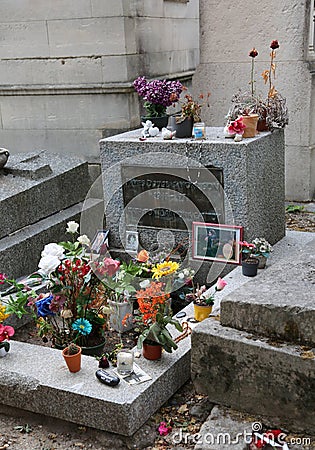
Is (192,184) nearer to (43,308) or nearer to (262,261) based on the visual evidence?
(262,261)

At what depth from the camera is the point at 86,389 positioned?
3.46 meters

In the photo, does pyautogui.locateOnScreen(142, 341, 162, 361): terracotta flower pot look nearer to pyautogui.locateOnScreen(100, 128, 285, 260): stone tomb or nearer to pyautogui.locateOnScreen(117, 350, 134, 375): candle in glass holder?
pyautogui.locateOnScreen(117, 350, 134, 375): candle in glass holder

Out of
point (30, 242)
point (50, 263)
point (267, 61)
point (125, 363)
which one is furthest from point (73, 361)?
point (267, 61)

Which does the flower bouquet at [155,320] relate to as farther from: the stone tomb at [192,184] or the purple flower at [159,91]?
the purple flower at [159,91]

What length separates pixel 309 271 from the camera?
3635 mm

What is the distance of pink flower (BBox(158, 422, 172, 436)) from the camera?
338 centimetres

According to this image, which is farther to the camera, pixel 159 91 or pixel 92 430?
pixel 159 91

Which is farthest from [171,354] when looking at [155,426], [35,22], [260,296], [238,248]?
[35,22]

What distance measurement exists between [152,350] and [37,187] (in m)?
2.55

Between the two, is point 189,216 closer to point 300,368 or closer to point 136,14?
point 300,368

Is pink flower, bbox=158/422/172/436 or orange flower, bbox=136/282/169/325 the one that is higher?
orange flower, bbox=136/282/169/325

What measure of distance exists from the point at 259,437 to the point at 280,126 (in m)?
3.20

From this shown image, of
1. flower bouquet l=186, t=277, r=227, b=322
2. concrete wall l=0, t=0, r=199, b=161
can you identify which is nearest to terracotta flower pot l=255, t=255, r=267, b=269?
flower bouquet l=186, t=277, r=227, b=322

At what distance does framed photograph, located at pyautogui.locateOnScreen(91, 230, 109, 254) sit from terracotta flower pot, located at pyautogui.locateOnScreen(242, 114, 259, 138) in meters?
1.68
